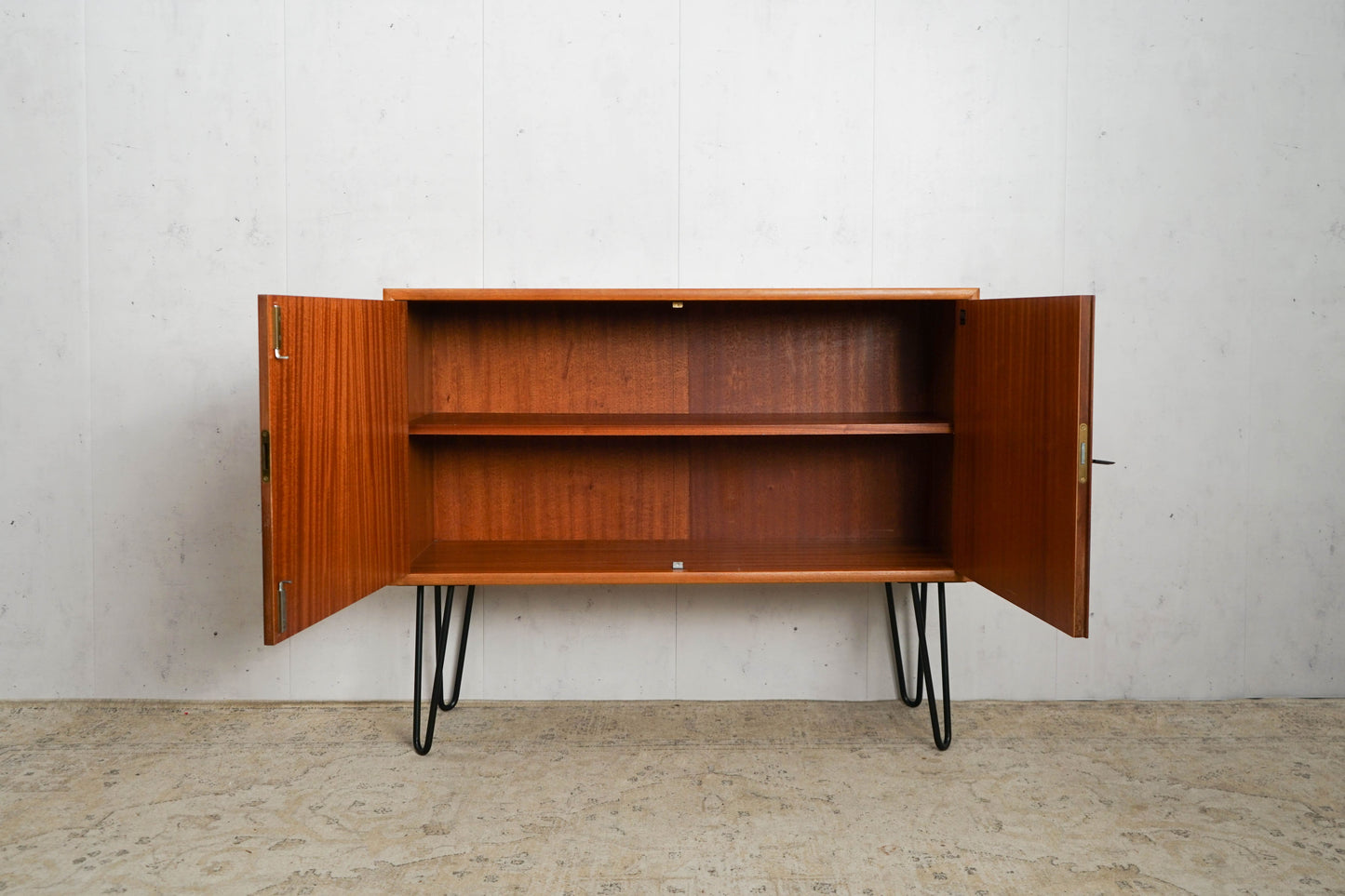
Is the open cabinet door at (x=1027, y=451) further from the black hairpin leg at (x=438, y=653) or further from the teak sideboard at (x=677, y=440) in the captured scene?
the black hairpin leg at (x=438, y=653)

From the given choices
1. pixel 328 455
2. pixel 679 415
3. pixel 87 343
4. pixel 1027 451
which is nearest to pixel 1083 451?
pixel 1027 451

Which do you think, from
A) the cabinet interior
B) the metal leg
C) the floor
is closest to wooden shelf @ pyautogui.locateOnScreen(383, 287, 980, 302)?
the cabinet interior

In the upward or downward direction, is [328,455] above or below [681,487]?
above

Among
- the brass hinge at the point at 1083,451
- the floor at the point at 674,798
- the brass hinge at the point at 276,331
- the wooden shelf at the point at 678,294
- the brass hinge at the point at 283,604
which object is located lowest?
the floor at the point at 674,798

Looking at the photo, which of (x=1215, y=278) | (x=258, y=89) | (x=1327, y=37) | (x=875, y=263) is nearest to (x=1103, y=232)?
(x=1215, y=278)

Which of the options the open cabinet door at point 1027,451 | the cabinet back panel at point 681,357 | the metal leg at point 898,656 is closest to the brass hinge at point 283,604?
the cabinet back panel at point 681,357

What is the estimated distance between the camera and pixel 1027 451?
203 cm

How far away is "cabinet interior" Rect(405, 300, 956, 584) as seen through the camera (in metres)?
2.67

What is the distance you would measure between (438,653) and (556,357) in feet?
2.85

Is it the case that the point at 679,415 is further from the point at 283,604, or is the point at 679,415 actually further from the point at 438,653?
the point at 283,604

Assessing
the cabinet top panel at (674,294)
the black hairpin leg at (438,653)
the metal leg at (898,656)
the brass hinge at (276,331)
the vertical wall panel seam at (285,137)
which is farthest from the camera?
the metal leg at (898,656)

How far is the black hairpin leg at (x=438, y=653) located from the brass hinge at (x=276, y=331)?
75 cm

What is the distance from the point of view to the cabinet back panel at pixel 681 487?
269cm

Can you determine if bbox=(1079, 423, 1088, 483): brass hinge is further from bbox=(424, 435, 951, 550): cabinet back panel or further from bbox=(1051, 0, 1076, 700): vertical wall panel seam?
bbox=(1051, 0, 1076, 700): vertical wall panel seam
